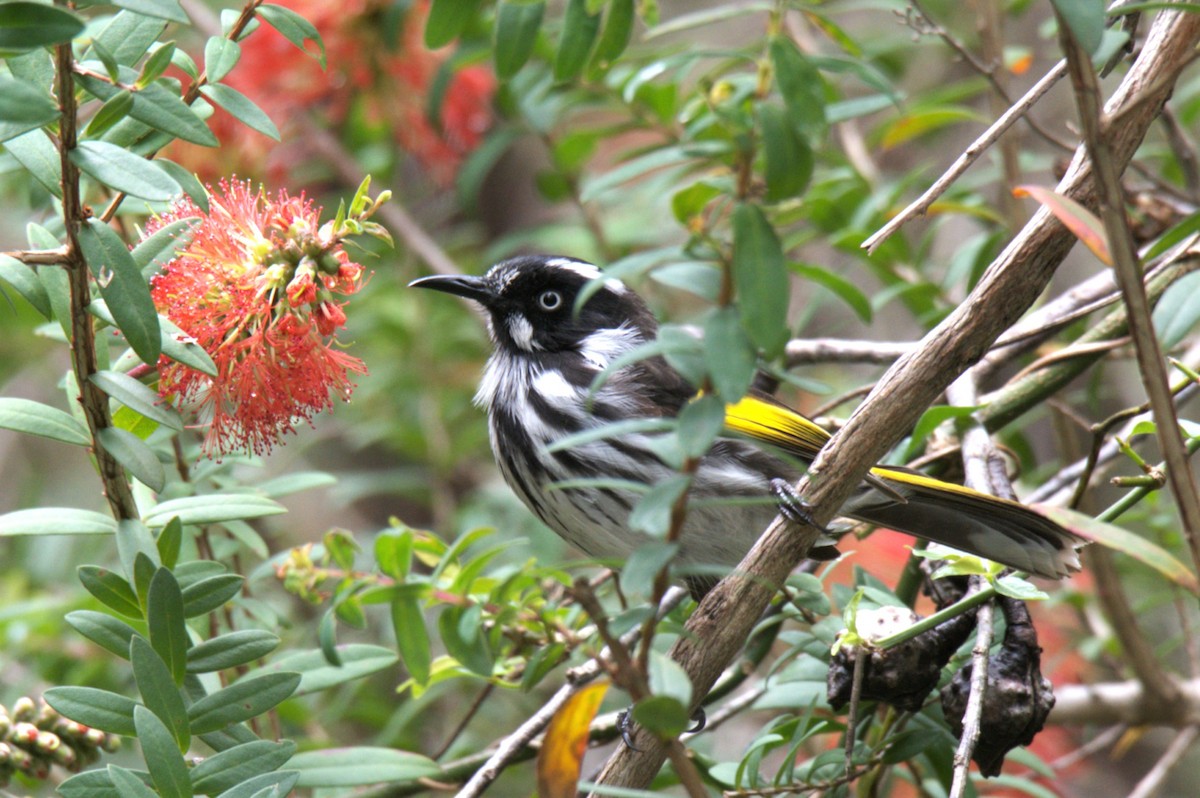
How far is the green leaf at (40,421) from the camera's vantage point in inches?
66.9

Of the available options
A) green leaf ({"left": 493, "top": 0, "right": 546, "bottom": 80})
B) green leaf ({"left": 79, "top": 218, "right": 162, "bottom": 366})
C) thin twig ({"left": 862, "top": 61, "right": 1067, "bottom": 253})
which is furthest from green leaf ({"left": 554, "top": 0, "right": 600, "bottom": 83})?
green leaf ({"left": 79, "top": 218, "right": 162, "bottom": 366})

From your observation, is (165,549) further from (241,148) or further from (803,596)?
(241,148)

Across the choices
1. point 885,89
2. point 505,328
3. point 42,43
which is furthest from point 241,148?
point 42,43

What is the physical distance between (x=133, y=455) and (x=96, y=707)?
416 millimetres

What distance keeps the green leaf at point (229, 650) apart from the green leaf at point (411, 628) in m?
0.30

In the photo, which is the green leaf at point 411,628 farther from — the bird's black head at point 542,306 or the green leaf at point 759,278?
the bird's black head at point 542,306

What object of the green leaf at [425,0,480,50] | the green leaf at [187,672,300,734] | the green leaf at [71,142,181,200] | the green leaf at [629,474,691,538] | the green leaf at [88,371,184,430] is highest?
the green leaf at [425,0,480,50]

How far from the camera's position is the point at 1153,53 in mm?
1606

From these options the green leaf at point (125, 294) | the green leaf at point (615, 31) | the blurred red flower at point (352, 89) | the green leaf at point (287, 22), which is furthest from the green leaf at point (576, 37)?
the blurred red flower at point (352, 89)

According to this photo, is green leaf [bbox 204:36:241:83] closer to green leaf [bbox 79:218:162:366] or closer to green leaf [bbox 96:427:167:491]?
green leaf [bbox 79:218:162:366]

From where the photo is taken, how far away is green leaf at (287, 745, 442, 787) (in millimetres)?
2059

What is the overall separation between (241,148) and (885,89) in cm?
232

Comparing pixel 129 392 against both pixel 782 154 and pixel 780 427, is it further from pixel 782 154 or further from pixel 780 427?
pixel 780 427

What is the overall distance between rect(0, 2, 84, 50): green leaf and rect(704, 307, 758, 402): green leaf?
739 millimetres
